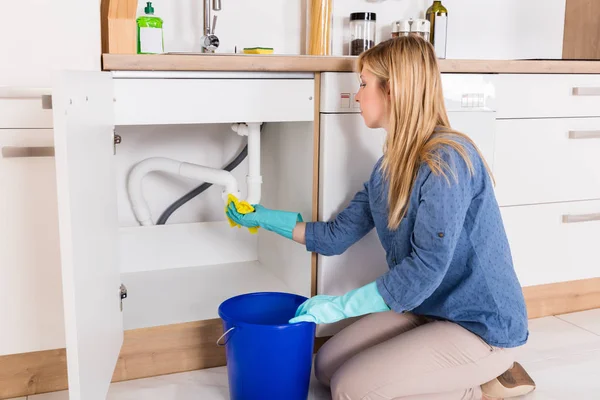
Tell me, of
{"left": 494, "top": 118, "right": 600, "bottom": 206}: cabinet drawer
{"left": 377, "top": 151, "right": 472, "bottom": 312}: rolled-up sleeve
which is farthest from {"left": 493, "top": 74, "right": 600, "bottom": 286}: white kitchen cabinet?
{"left": 377, "top": 151, "right": 472, "bottom": 312}: rolled-up sleeve

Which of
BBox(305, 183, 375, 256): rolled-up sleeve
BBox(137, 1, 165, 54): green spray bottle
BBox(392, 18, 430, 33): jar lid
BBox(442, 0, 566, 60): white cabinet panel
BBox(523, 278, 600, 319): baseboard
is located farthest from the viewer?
BBox(442, 0, 566, 60): white cabinet panel

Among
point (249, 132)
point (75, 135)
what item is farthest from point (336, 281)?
point (75, 135)

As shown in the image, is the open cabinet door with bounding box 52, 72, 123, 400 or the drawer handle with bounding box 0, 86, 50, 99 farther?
the drawer handle with bounding box 0, 86, 50, 99

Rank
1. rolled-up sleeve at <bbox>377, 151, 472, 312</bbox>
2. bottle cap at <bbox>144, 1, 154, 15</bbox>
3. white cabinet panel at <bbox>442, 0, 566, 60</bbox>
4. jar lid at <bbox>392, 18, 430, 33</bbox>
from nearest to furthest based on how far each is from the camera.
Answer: rolled-up sleeve at <bbox>377, 151, 472, 312</bbox>
bottle cap at <bbox>144, 1, 154, 15</bbox>
jar lid at <bbox>392, 18, 430, 33</bbox>
white cabinet panel at <bbox>442, 0, 566, 60</bbox>

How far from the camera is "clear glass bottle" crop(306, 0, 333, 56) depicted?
7.28 ft

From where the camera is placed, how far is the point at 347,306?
1460 millimetres

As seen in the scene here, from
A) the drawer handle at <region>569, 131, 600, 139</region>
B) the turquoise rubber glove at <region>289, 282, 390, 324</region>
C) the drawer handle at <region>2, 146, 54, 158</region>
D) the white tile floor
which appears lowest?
the white tile floor

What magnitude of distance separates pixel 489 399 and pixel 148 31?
4.27ft

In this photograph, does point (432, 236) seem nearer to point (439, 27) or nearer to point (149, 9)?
point (149, 9)

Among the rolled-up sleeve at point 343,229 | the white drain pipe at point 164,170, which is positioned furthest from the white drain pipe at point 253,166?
the rolled-up sleeve at point 343,229

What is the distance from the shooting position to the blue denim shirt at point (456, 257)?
54.7 inches

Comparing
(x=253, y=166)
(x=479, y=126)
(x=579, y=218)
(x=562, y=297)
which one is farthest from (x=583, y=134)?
(x=253, y=166)

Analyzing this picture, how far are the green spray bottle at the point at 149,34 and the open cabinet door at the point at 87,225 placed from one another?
0.36 metres

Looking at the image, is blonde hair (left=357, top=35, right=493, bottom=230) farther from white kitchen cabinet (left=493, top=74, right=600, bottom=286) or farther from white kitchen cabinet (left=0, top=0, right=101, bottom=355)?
white kitchen cabinet (left=0, top=0, right=101, bottom=355)
